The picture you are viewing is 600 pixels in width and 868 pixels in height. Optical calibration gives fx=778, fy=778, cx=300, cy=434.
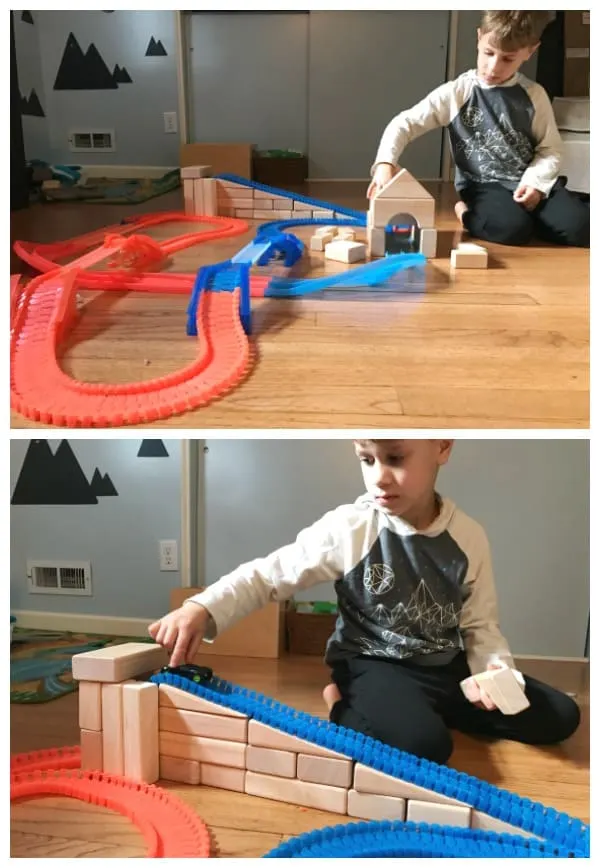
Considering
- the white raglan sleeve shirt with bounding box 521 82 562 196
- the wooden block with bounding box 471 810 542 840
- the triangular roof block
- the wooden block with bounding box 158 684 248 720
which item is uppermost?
the white raglan sleeve shirt with bounding box 521 82 562 196

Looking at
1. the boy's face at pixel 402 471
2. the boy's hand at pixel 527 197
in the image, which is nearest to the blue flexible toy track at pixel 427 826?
the boy's face at pixel 402 471

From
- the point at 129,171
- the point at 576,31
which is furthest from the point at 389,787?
the point at 129,171

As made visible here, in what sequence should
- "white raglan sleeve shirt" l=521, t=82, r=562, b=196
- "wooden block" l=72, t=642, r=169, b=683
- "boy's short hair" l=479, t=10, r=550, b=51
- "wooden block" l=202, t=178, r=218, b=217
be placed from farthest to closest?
"wooden block" l=202, t=178, r=218, b=217 → "white raglan sleeve shirt" l=521, t=82, r=562, b=196 → "boy's short hair" l=479, t=10, r=550, b=51 → "wooden block" l=72, t=642, r=169, b=683

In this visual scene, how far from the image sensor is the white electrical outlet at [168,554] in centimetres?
149

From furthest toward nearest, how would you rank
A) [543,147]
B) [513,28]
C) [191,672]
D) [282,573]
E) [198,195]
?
[198,195] < [543,147] < [513,28] < [282,573] < [191,672]

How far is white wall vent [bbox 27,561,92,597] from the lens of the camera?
1.49m

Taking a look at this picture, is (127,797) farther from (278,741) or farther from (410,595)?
(410,595)

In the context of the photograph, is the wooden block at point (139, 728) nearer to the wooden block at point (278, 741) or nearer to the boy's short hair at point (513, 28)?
the wooden block at point (278, 741)

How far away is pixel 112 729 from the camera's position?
73cm

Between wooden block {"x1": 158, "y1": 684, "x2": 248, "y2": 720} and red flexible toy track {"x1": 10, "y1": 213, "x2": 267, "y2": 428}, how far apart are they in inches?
10.1

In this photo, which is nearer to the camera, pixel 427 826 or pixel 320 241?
pixel 427 826

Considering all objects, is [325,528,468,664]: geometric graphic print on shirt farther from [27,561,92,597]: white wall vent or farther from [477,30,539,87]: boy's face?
[477,30,539,87]: boy's face

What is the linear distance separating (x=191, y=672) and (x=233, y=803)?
0.41 ft

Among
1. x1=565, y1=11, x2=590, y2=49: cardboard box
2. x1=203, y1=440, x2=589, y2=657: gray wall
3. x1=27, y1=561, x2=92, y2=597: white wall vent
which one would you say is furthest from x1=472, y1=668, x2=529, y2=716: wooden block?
x1=565, y1=11, x2=590, y2=49: cardboard box
